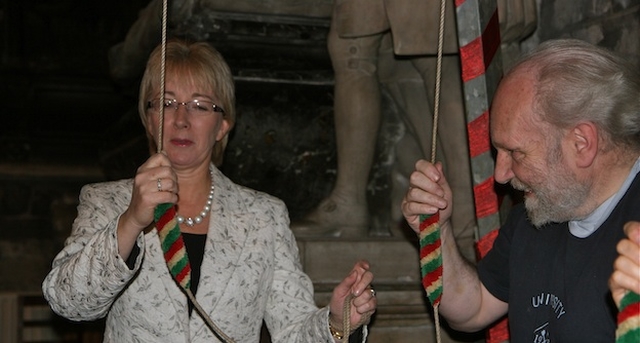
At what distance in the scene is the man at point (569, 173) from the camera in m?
2.17

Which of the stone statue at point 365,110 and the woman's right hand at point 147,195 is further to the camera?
the stone statue at point 365,110

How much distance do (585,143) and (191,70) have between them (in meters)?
0.87

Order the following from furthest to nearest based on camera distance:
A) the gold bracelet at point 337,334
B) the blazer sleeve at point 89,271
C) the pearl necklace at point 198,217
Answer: the pearl necklace at point 198,217
the gold bracelet at point 337,334
the blazer sleeve at point 89,271

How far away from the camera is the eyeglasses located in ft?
8.52

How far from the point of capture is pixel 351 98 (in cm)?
390

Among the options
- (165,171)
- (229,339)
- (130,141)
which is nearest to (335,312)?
(229,339)

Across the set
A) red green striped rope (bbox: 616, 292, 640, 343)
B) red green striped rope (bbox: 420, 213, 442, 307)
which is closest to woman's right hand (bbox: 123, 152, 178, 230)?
red green striped rope (bbox: 420, 213, 442, 307)

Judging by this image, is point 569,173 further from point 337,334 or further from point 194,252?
point 194,252

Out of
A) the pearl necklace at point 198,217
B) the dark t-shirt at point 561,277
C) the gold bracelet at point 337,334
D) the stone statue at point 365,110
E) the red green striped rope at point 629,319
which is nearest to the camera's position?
the red green striped rope at point 629,319

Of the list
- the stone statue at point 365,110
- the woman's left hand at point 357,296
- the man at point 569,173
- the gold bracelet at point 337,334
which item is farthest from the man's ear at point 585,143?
the stone statue at point 365,110

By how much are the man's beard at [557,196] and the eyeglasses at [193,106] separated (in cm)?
75

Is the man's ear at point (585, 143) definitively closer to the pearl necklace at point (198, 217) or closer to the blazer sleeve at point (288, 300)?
the blazer sleeve at point (288, 300)

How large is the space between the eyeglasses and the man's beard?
2.45 ft

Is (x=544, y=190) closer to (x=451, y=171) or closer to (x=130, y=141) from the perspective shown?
(x=451, y=171)
